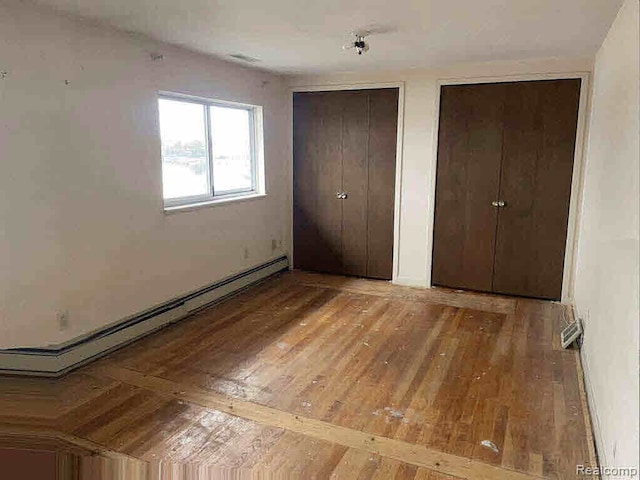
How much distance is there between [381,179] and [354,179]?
31cm

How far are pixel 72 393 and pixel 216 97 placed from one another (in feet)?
8.92

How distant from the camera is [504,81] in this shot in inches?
174

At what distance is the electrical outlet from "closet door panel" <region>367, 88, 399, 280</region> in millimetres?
3149

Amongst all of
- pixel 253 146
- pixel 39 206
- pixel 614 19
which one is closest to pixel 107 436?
pixel 39 206

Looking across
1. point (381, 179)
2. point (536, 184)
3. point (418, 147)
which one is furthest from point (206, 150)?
point (536, 184)

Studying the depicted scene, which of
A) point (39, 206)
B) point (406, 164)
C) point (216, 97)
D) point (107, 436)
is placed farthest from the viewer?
point (406, 164)

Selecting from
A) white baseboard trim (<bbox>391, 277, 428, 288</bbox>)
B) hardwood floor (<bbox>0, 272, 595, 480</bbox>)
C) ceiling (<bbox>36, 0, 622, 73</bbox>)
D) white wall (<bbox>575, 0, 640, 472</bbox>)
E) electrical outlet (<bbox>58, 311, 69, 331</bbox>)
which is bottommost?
hardwood floor (<bbox>0, 272, 595, 480</bbox>)

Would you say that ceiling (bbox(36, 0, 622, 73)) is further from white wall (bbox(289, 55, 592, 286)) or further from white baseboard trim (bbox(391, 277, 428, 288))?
white baseboard trim (bbox(391, 277, 428, 288))

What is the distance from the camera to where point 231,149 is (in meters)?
4.81

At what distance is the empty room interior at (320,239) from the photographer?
7.58ft

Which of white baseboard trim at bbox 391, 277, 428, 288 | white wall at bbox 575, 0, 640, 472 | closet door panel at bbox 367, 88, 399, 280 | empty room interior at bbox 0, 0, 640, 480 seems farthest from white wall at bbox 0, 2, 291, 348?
white wall at bbox 575, 0, 640, 472

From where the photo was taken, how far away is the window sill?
13.0 ft

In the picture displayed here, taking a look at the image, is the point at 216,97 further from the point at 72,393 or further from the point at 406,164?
the point at 72,393

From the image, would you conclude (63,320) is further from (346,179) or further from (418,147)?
(418,147)
